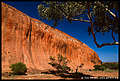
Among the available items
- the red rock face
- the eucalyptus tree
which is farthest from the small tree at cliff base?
the eucalyptus tree

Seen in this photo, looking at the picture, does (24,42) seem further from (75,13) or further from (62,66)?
(75,13)

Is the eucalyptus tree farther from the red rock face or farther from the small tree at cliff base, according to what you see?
the small tree at cliff base

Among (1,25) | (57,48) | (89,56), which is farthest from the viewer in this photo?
(89,56)

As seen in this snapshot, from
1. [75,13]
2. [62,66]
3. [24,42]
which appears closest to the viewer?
[75,13]

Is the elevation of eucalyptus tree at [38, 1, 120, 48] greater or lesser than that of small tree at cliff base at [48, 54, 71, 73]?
greater

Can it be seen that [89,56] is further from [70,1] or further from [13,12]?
[70,1]

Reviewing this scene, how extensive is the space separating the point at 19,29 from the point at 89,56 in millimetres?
29754

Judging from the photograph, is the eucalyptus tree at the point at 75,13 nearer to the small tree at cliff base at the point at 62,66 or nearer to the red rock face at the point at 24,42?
the red rock face at the point at 24,42

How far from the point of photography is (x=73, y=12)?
11.2 metres

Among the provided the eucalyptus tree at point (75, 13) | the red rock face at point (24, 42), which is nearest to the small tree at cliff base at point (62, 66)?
the red rock face at point (24, 42)

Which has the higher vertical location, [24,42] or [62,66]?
[24,42]

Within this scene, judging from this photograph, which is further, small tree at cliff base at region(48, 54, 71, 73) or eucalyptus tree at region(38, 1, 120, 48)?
small tree at cliff base at region(48, 54, 71, 73)

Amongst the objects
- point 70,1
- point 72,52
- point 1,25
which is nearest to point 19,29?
point 1,25

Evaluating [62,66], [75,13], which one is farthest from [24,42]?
[75,13]
